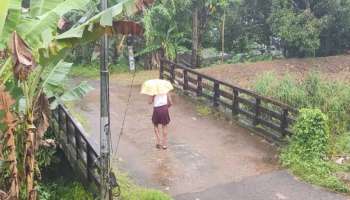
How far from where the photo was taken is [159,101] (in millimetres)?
10992

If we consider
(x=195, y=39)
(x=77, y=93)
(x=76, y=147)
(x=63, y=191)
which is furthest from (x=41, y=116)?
(x=195, y=39)

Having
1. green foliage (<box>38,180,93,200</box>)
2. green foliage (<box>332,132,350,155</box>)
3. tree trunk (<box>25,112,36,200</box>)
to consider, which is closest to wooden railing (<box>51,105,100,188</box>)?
green foliage (<box>38,180,93,200</box>)

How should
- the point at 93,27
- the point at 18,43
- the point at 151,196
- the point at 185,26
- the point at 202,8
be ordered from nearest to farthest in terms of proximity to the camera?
the point at 18,43 → the point at 93,27 → the point at 151,196 → the point at 202,8 → the point at 185,26

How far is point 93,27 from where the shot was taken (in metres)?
6.16

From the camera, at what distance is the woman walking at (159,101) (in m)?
10.8

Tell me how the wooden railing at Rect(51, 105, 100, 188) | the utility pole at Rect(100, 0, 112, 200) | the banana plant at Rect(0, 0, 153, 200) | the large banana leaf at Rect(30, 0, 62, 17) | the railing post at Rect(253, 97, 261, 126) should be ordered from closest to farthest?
the banana plant at Rect(0, 0, 153, 200) < the large banana leaf at Rect(30, 0, 62, 17) < the utility pole at Rect(100, 0, 112, 200) < the wooden railing at Rect(51, 105, 100, 188) < the railing post at Rect(253, 97, 261, 126)

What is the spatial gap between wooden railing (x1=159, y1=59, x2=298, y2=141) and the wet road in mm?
344

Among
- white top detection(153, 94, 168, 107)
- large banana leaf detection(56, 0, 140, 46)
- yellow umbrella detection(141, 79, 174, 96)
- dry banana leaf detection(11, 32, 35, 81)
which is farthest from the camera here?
white top detection(153, 94, 168, 107)

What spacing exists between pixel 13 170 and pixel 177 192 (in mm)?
3607

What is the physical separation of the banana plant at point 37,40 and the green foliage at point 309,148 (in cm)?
509

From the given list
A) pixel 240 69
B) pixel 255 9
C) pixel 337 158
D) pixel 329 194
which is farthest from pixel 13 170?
pixel 255 9

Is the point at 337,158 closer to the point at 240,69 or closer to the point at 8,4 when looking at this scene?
the point at 8,4

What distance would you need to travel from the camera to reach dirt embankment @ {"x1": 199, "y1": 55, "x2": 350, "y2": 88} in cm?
1750

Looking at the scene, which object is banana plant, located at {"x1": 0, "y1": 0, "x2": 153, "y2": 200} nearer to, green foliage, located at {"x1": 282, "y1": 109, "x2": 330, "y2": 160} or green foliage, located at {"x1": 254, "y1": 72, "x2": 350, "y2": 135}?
green foliage, located at {"x1": 282, "y1": 109, "x2": 330, "y2": 160}
